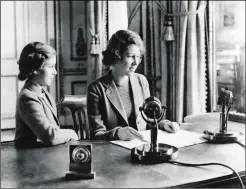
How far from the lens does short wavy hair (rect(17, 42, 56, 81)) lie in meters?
1.91

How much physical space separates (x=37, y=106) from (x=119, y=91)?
2.02 ft

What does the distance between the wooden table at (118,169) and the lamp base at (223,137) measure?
5 cm

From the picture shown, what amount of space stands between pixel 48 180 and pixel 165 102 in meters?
2.21

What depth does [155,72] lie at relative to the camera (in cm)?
353

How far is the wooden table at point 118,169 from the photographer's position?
121 cm

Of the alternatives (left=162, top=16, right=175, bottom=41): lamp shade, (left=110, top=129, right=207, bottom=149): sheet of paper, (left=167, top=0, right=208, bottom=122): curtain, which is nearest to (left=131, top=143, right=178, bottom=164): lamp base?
(left=110, top=129, right=207, bottom=149): sheet of paper

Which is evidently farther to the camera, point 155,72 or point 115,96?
point 155,72

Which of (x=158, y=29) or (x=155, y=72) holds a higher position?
(x=158, y=29)

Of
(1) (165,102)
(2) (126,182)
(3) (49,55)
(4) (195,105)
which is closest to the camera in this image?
(2) (126,182)

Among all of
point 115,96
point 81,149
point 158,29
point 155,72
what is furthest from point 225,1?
point 81,149

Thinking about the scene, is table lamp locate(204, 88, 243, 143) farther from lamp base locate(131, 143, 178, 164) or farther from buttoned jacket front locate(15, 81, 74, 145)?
buttoned jacket front locate(15, 81, 74, 145)

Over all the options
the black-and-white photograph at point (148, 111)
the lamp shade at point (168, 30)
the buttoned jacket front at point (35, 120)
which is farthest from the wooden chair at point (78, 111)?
the lamp shade at point (168, 30)

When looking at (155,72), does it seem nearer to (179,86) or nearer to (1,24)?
(179,86)

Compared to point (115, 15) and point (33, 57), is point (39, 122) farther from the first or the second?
point (115, 15)
